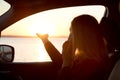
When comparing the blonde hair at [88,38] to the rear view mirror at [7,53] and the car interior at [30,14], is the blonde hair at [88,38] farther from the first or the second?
the rear view mirror at [7,53]

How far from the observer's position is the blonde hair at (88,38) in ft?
12.6

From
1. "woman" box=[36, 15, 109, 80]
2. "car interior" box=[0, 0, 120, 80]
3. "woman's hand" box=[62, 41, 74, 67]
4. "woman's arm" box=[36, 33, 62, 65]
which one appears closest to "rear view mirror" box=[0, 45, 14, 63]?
"car interior" box=[0, 0, 120, 80]

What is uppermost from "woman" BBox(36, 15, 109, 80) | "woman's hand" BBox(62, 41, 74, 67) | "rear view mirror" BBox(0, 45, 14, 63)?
"woman" BBox(36, 15, 109, 80)

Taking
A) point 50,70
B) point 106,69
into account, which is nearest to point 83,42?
point 106,69

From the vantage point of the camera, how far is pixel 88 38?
390 centimetres

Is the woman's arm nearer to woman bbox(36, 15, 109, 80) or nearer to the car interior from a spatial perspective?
the car interior

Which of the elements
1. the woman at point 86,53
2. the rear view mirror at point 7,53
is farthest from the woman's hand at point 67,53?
the rear view mirror at point 7,53

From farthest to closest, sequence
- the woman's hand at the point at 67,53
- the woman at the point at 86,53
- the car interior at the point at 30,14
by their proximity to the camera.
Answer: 1. the car interior at the point at 30,14
2. the woman's hand at the point at 67,53
3. the woman at the point at 86,53

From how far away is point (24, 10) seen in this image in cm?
470

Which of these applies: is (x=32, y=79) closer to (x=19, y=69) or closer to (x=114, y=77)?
(x=19, y=69)

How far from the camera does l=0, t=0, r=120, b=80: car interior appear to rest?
14.6 feet

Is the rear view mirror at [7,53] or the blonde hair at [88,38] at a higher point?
the blonde hair at [88,38]

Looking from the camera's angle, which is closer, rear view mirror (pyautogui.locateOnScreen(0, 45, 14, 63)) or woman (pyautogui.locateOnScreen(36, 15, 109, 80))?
woman (pyautogui.locateOnScreen(36, 15, 109, 80))

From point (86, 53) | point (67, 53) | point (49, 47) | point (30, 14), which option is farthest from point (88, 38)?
point (30, 14)
